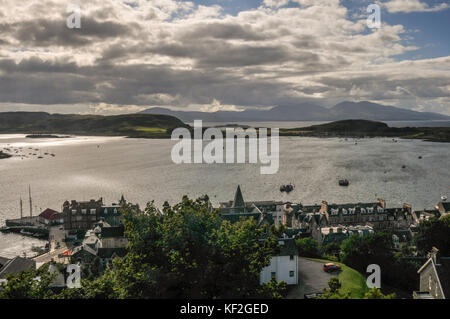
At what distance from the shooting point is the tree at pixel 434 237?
1898 inches

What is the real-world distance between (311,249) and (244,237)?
32.4 metres

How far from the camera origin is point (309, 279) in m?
37.6

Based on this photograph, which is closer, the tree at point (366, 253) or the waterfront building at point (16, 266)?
the waterfront building at point (16, 266)

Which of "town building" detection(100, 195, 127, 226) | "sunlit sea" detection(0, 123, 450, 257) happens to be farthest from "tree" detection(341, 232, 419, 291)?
"sunlit sea" detection(0, 123, 450, 257)

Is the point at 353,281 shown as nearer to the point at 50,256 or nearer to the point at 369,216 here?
the point at 369,216

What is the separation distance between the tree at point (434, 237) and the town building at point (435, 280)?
15870mm

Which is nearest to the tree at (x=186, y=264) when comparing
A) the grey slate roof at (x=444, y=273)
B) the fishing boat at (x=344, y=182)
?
the grey slate roof at (x=444, y=273)

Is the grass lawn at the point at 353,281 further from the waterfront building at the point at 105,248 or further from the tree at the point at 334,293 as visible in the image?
the waterfront building at the point at 105,248

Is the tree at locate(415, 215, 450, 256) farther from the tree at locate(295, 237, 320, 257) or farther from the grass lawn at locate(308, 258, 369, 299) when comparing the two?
the grass lawn at locate(308, 258, 369, 299)

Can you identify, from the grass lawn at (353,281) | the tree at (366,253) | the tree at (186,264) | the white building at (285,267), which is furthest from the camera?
the tree at (366,253)

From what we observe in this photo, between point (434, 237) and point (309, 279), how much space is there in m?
22.0

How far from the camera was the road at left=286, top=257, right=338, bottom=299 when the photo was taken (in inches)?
1358

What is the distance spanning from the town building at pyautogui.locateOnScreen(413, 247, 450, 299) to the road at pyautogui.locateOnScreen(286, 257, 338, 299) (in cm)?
817
